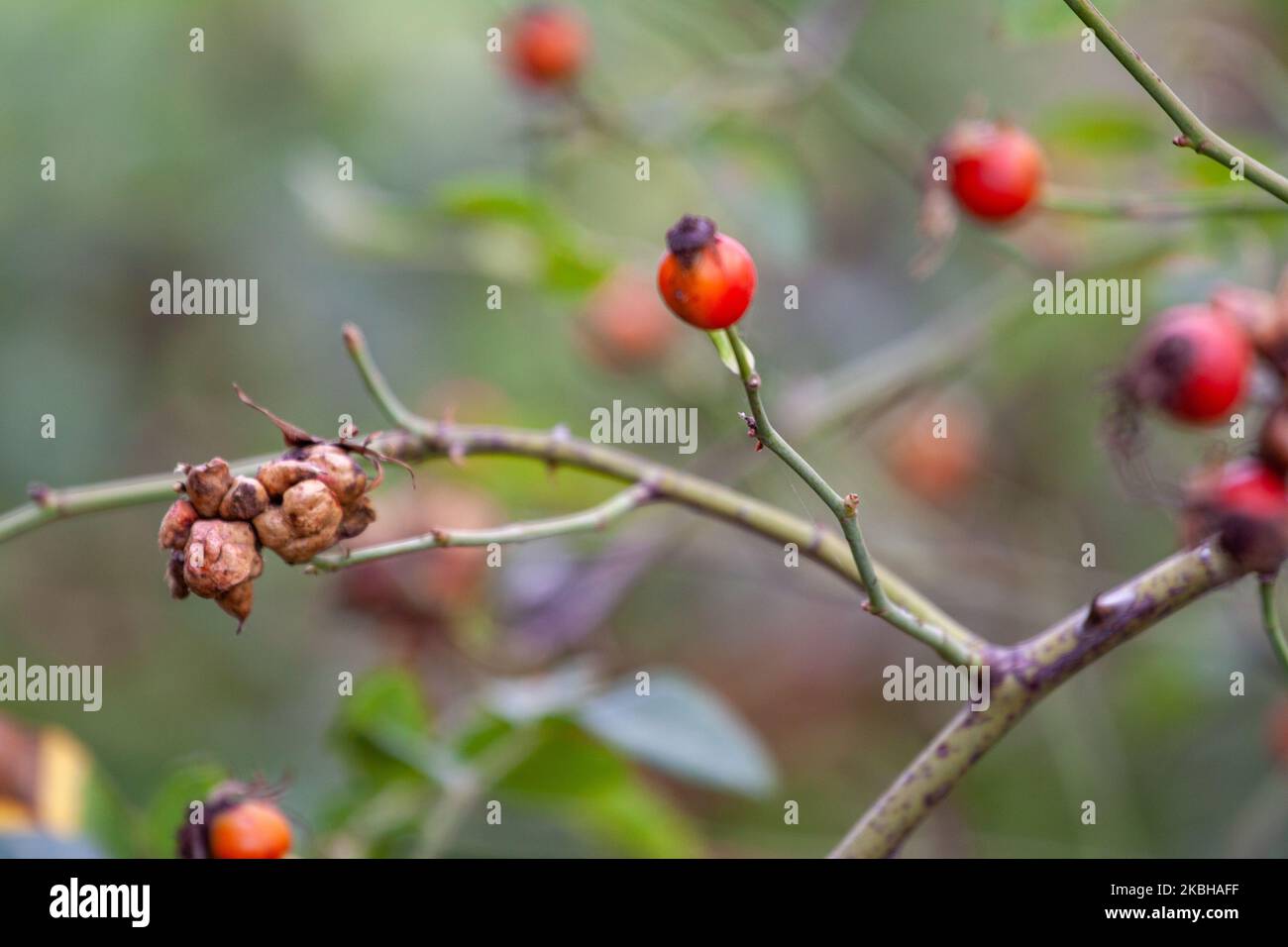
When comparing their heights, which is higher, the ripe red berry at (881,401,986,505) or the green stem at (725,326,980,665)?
the ripe red berry at (881,401,986,505)

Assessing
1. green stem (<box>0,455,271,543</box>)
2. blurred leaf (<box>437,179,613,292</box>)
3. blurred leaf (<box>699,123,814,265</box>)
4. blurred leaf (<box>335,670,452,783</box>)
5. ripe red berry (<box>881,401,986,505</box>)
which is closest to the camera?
green stem (<box>0,455,271,543</box>)

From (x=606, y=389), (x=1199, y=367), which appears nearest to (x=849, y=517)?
(x=1199, y=367)

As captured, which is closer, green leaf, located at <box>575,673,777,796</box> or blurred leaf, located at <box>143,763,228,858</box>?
blurred leaf, located at <box>143,763,228,858</box>

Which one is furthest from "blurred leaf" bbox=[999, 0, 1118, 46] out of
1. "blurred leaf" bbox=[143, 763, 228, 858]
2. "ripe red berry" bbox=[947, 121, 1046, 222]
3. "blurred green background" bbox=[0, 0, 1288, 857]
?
"blurred leaf" bbox=[143, 763, 228, 858]

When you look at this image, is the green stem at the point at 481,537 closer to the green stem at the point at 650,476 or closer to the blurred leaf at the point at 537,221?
the green stem at the point at 650,476

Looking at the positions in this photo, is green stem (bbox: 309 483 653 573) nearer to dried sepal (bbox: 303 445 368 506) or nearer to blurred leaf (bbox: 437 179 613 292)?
dried sepal (bbox: 303 445 368 506)

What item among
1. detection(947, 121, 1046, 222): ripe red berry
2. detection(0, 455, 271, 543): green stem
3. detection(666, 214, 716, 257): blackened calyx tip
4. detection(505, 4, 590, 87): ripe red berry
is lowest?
Result: detection(0, 455, 271, 543): green stem

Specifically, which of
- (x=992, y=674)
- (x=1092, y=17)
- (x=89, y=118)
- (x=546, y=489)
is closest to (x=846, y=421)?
(x=546, y=489)

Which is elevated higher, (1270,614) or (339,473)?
(339,473)

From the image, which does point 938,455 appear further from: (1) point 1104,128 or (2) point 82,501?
(2) point 82,501
